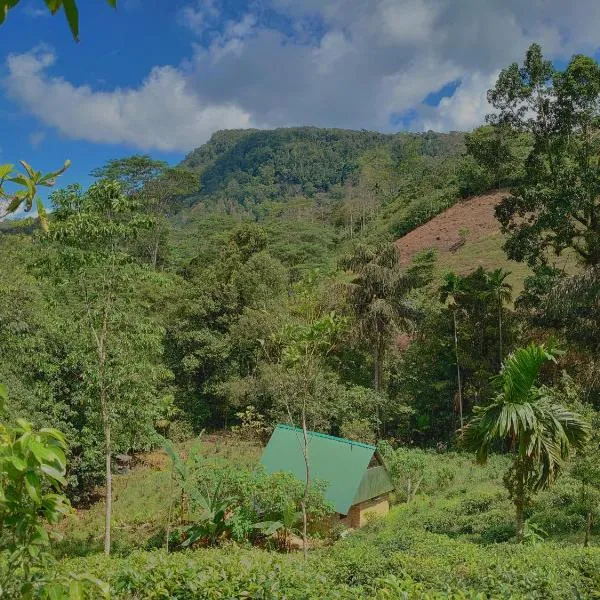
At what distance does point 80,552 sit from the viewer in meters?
13.1

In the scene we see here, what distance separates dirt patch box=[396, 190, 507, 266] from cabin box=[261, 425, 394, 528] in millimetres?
30929

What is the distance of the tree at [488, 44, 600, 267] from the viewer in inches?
629

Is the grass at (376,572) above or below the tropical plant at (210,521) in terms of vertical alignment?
above

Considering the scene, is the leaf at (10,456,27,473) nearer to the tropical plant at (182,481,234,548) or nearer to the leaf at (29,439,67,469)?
the leaf at (29,439,67,469)

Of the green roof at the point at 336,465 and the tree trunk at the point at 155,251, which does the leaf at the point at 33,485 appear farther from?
the tree trunk at the point at 155,251

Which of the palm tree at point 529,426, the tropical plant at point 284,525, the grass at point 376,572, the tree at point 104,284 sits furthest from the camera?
the tropical plant at point 284,525

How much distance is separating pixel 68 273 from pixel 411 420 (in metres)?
19.2

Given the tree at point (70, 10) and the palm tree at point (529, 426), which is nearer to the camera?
the tree at point (70, 10)

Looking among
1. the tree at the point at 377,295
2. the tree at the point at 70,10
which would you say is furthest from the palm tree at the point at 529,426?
the tree at the point at 377,295

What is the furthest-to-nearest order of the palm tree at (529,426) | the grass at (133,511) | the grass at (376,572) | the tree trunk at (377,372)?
1. the tree trunk at (377,372)
2. the grass at (133,511)
3. the palm tree at (529,426)
4. the grass at (376,572)

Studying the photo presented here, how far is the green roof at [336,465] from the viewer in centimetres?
1498

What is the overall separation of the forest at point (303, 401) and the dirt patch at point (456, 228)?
33.6 ft

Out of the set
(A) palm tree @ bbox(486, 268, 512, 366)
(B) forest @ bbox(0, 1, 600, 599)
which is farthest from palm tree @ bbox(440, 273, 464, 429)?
(A) palm tree @ bbox(486, 268, 512, 366)

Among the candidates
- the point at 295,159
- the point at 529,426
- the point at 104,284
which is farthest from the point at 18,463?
the point at 295,159
